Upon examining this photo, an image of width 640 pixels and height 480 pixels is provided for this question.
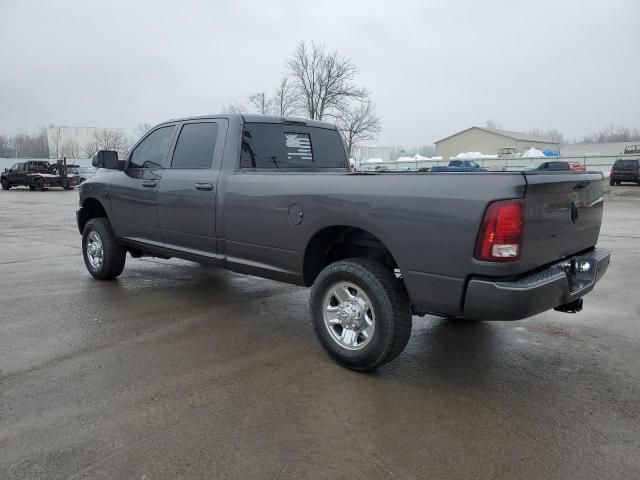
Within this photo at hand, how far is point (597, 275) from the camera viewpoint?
364cm

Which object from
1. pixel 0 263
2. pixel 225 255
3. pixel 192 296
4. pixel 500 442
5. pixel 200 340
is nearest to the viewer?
pixel 500 442

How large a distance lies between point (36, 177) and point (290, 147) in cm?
3246

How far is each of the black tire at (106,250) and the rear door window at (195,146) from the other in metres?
1.55

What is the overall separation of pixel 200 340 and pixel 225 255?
0.77 metres

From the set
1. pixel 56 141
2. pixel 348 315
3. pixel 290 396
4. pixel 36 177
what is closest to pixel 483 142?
pixel 36 177

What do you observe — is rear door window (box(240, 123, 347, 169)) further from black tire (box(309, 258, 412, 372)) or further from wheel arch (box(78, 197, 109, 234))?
wheel arch (box(78, 197, 109, 234))

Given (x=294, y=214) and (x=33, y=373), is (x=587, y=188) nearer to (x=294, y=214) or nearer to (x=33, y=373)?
(x=294, y=214)

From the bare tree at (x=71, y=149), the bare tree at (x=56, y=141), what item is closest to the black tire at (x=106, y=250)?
the bare tree at (x=71, y=149)

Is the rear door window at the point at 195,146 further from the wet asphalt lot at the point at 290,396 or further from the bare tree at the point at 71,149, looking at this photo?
the bare tree at the point at 71,149

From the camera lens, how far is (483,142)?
268 feet

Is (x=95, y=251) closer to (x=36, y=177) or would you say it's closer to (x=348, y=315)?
(x=348, y=315)

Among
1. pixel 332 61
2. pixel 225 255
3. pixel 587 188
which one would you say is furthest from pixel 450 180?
pixel 332 61

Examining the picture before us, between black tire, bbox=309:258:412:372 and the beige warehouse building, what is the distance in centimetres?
8105

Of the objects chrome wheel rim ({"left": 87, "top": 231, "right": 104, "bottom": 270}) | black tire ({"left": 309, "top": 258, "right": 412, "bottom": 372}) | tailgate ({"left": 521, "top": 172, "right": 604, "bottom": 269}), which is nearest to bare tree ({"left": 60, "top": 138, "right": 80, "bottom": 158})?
chrome wheel rim ({"left": 87, "top": 231, "right": 104, "bottom": 270})
